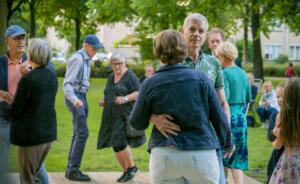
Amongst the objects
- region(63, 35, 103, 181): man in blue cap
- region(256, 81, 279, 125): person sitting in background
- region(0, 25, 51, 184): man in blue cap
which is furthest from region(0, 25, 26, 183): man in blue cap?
region(256, 81, 279, 125): person sitting in background

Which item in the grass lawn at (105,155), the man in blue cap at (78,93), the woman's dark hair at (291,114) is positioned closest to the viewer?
the woman's dark hair at (291,114)

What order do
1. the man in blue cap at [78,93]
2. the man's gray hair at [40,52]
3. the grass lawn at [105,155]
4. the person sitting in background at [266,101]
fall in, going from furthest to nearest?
1. the person sitting in background at [266,101]
2. the grass lawn at [105,155]
3. the man in blue cap at [78,93]
4. the man's gray hair at [40,52]

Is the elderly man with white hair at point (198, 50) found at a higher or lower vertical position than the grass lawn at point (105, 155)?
higher

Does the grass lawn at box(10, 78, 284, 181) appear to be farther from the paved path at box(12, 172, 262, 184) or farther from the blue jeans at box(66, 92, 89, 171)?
the blue jeans at box(66, 92, 89, 171)

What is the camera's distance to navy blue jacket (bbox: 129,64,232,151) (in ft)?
14.3

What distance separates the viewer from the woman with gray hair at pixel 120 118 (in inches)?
343

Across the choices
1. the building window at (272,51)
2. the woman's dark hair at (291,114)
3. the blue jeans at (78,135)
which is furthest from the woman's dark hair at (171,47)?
the building window at (272,51)

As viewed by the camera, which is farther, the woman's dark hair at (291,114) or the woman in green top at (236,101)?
the woman in green top at (236,101)

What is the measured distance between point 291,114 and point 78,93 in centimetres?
421

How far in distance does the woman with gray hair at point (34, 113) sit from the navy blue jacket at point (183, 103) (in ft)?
4.88

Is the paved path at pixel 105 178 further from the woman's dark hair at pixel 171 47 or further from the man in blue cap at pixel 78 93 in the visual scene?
the woman's dark hair at pixel 171 47

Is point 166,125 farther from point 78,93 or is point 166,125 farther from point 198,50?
point 78,93

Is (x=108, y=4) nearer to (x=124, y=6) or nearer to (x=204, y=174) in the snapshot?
(x=124, y=6)

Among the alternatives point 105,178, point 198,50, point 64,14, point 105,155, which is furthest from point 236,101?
point 64,14
